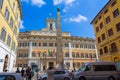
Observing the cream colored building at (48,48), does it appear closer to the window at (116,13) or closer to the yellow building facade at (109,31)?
the yellow building facade at (109,31)

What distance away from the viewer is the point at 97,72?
41.6 ft

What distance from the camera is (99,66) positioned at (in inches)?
520

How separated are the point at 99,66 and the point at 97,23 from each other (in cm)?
1949

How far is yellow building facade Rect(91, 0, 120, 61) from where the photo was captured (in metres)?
22.4

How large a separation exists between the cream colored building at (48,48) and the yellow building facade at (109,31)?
1905 centimetres

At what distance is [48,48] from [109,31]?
2597 cm

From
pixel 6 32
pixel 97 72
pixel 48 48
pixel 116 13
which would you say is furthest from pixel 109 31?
pixel 48 48

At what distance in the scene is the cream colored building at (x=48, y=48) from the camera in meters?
43.8

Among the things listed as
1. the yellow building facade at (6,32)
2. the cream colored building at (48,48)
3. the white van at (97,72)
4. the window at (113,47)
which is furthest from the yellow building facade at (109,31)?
the cream colored building at (48,48)

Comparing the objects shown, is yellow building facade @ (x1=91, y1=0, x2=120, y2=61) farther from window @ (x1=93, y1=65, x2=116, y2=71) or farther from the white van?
the white van

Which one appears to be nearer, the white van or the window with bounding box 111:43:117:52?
the white van

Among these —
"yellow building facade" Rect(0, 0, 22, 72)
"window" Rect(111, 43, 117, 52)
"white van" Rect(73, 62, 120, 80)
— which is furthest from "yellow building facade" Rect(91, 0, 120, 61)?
"yellow building facade" Rect(0, 0, 22, 72)

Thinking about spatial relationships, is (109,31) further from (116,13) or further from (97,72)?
(97,72)

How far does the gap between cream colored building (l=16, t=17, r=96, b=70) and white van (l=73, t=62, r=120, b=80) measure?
31829 mm
